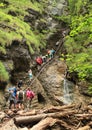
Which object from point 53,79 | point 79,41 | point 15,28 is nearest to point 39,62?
point 53,79

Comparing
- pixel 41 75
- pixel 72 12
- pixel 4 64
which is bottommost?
pixel 41 75

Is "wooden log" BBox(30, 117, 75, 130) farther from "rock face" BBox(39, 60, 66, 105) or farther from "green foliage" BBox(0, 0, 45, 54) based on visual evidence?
"rock face" BBox(39, 60, 66, 105)

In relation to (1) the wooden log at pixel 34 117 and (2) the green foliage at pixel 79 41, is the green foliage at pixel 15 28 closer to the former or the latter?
(2) the green foliage at pixel 79 41

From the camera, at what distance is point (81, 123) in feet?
34.1

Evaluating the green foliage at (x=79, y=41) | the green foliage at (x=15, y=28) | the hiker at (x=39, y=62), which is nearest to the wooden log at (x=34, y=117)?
the green foliage at (x=79, y=41)

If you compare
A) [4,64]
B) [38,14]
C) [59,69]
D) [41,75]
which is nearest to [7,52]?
[4,64]

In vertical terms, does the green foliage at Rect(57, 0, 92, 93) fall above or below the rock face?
above

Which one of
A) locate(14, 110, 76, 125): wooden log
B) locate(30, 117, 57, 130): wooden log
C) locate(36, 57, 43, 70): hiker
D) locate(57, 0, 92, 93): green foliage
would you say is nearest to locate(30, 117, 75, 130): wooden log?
locate(30, 117, 57, 130): wooden log

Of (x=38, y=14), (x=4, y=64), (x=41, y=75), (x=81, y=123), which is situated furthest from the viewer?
(x=38, y=14)

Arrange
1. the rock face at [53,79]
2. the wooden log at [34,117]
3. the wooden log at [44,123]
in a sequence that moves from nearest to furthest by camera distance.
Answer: the wooden log at [44,123] → the wooden log at [34,117] → the rock face at [53,79]

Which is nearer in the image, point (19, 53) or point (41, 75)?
point (19, 53)

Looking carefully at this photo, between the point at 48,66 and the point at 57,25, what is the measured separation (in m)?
12.8

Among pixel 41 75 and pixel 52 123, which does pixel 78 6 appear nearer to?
pixel 41 75

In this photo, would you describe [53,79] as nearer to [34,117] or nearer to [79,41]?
[79,41]
